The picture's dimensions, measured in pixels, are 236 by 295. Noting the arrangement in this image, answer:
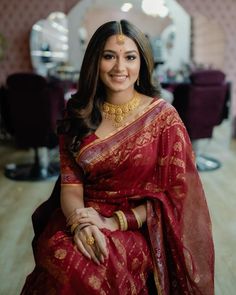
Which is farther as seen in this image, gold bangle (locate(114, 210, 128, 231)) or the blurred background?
the blurred background

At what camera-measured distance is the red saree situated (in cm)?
116

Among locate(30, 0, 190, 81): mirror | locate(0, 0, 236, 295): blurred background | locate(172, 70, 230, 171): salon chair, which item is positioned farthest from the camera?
locate(30, 0, 190, 81): mirror

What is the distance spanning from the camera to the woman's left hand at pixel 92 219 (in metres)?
1.10

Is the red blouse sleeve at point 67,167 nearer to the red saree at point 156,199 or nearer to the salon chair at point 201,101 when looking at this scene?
the red saree at point 156,199

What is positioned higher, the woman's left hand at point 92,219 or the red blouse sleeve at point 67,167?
the red blouse sleeve at point 67,167

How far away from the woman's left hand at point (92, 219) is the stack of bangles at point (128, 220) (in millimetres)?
16

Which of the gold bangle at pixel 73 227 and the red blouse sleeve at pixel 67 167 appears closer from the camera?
the gold bangle at pixel 73 227

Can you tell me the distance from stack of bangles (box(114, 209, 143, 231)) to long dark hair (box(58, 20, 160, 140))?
268 mm

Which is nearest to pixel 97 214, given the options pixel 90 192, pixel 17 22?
pixel 90 192

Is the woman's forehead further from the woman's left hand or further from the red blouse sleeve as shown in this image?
the woman's left hand

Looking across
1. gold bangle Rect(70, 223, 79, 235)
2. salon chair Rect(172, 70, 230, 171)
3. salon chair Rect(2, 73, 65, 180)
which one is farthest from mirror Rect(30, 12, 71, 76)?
gold bangle Rect(70, 223, 79, 235)

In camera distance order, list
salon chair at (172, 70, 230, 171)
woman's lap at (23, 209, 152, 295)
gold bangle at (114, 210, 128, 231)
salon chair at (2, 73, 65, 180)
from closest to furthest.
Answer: woman's lap at (23, 209, 152, 295)
gold bangle at (114, 210, 128, 231)
salon chair at (2, 73, 65, 180)
salon chair at (172, 70, 230, 171)

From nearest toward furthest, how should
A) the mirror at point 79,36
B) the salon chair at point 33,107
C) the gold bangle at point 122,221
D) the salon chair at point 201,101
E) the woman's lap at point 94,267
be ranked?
the woman's lap at point 94,267
the gold bangle at point 122,221
the salon chair at point 33,107
the salon chair at point 201,101
the mirror at point 79,36

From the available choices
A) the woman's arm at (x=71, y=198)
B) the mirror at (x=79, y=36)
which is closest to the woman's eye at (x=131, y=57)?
the woman's arm at (x=71, y=198)
